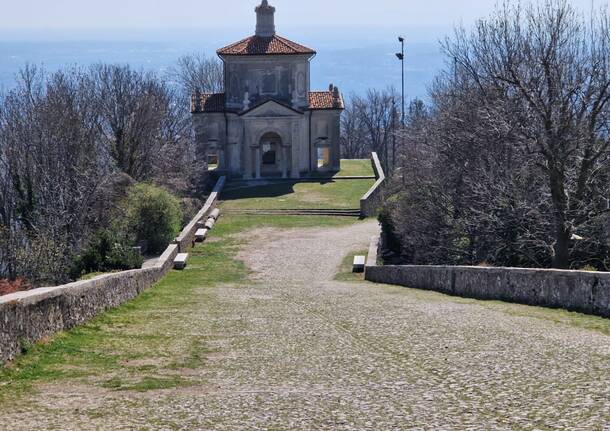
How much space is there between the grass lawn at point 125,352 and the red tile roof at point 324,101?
4597 centimetres

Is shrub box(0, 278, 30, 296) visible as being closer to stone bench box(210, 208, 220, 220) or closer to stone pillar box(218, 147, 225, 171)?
stone bench box(210, 208, 220, 220)

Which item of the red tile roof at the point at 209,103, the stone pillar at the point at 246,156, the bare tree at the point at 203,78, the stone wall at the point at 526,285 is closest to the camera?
the stone wall at the point at 526,285

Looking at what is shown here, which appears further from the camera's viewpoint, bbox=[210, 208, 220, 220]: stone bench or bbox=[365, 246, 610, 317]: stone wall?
bbox=[210, 208, 220, 220]: stone bench

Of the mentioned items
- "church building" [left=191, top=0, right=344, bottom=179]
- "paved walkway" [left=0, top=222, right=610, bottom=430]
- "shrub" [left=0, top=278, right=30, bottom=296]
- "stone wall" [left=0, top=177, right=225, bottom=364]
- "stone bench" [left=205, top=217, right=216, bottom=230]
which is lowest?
"shrub" [left=0, top=278, right=30, bottom=296]

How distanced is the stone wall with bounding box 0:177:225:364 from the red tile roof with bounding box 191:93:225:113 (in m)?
44.6

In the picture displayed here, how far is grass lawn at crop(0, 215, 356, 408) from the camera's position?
12.6 m

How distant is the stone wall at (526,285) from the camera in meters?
19.4

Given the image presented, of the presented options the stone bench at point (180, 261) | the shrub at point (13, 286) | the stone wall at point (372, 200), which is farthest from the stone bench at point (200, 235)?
the shrub at point (13, 286)

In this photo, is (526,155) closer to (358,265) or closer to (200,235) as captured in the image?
(358,265)

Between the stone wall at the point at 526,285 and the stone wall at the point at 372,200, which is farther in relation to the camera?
the stone wall at the point at 372,200

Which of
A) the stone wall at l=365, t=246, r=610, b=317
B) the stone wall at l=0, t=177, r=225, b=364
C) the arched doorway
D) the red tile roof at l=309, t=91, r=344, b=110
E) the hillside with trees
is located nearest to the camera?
the stone wall at l=0, t=177, r=225, b=364

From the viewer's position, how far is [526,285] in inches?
871

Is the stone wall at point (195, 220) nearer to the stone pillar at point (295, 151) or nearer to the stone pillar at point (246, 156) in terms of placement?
the stone pillar at point (246, 156)

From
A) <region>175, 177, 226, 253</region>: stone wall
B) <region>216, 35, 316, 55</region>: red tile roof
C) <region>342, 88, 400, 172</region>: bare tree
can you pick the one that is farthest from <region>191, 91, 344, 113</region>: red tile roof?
<region>342, 88, 400, 172</region>: bare tree
